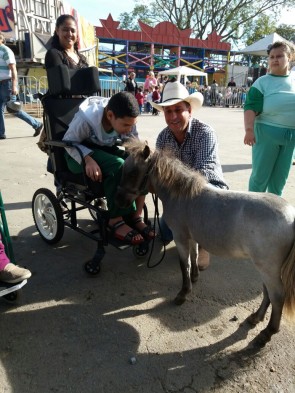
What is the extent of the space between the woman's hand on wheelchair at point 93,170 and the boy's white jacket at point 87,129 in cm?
10

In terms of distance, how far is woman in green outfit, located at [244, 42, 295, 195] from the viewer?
10.4 feet

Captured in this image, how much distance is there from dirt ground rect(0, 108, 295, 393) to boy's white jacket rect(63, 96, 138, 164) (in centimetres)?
118

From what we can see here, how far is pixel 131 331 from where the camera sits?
237cm

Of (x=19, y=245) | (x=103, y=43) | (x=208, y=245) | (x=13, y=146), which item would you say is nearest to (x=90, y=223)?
(x=19, y=245)

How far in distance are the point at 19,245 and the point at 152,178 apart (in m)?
1.96

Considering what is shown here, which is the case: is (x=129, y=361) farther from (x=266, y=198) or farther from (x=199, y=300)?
(x=266, y=198)

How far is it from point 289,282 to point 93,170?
69.3 inches

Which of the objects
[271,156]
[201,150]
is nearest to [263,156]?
[271,156]

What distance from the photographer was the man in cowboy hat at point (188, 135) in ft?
8.91

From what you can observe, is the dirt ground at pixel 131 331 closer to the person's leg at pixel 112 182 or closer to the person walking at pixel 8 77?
the person's leg at pixel 112 182

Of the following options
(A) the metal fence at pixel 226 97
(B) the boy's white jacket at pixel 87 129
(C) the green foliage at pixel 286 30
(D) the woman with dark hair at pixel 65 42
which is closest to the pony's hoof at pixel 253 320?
(B) the boy's white jacket at pixel 87 129

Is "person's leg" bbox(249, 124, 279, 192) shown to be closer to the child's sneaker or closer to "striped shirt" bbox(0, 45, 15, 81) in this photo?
the child's sneaker

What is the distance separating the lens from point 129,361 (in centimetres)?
209

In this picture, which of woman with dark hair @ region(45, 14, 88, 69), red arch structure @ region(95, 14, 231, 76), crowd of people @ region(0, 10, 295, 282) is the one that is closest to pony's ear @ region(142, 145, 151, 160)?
crowd of people @ region(0, 10, 295, 282)
